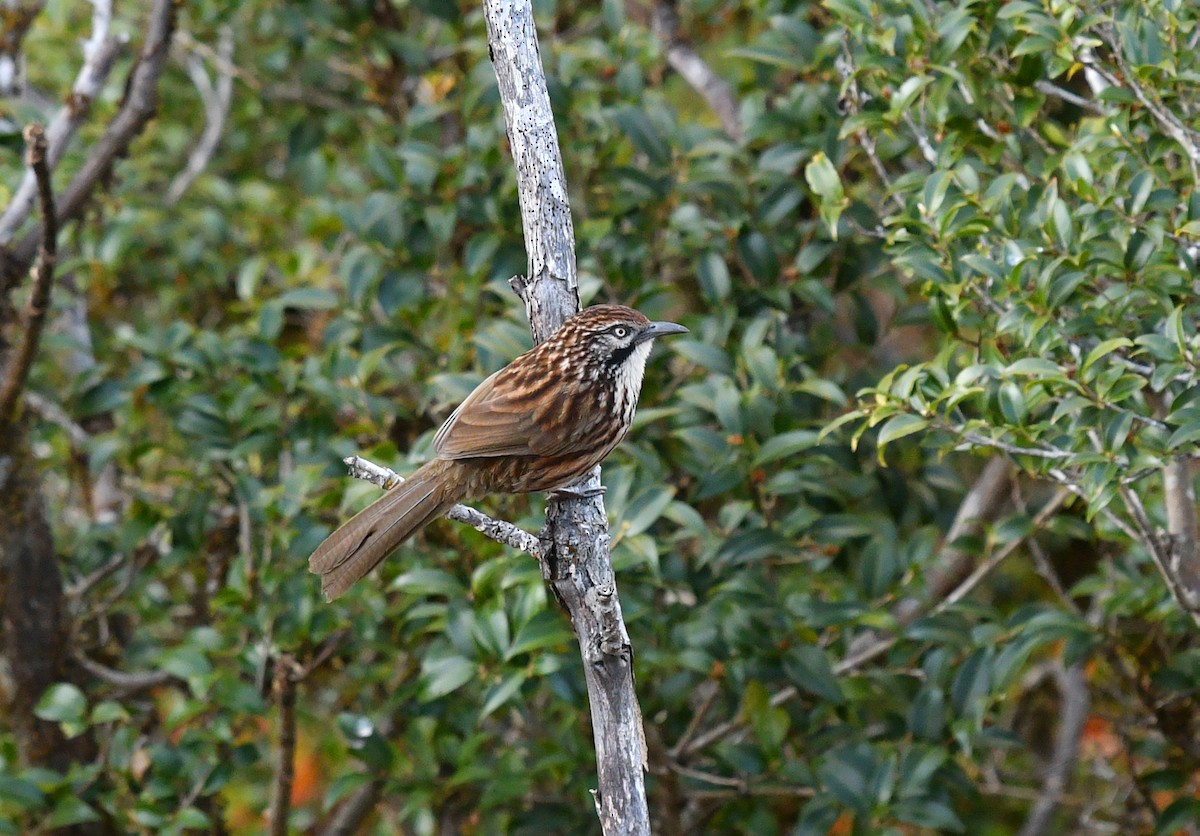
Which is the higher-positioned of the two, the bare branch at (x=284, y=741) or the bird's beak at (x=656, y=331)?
the bird's beak at (x=656, y=331)

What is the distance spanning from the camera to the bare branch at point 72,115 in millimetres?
5078

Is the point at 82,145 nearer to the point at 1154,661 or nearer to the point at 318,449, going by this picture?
the point at 318,449

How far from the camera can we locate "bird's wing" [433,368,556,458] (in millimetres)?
3896

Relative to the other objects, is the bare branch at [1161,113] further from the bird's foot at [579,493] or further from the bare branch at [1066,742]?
the bare branch at [1066,742]

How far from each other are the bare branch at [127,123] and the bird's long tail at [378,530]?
2.16 meters

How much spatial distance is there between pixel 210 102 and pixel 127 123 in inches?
80.0

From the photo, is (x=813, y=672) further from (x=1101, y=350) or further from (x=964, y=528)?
(x=1101, y=350)

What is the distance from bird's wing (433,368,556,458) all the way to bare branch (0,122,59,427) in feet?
5.26

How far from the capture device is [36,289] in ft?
15.1

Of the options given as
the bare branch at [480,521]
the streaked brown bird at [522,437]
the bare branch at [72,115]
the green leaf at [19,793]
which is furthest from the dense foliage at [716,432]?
the bare branch at [480,521]

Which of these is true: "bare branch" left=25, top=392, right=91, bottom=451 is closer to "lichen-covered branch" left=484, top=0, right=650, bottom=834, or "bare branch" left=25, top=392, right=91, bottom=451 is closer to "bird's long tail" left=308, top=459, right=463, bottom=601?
"bird's long tail" left=308, top=459, right=463, bottom=601

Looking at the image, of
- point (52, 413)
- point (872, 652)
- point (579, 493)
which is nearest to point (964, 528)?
point (872, 652)

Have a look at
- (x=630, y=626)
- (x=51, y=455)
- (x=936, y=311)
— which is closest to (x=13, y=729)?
(x=51, y=455)

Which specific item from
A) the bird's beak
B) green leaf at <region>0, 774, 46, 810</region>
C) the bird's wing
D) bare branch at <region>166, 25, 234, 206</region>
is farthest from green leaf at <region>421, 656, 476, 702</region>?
bare branch at <region>166, 25, 234, 206</region>
